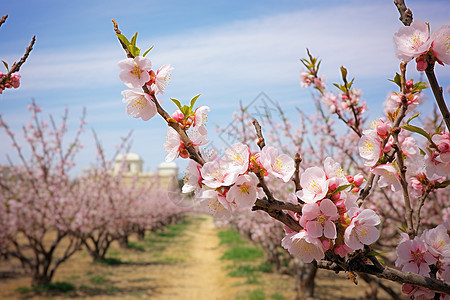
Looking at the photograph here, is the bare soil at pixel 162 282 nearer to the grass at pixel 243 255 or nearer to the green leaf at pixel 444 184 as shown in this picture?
the grass at pixel 243 255

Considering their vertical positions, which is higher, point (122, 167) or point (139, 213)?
point (122, 167)

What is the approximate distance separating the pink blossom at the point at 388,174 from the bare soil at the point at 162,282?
6957mm

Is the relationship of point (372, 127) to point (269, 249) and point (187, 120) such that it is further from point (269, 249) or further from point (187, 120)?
point (269, 249)

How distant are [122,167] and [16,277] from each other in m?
4.86

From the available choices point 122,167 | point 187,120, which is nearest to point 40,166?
point 122,167

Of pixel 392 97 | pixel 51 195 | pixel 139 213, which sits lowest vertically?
pixel 139 213

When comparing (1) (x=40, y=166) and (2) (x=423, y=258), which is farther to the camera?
(1) (x=40, y=166)

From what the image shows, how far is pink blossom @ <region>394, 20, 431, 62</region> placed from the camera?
1.20 m

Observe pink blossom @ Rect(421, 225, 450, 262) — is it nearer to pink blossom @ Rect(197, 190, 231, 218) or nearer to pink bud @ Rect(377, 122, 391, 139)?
pink bud @ Rect(377, 122, 391, 139)

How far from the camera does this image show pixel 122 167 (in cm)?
1312

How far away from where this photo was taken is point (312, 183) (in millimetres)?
1120

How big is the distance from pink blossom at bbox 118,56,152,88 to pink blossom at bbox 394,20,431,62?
0.83m

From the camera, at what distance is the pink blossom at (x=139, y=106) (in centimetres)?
127

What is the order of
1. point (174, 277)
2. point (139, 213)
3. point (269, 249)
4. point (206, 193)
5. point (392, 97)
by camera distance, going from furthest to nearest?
1. point (139, 213)
2. point (269, 249)
3. point (174, 277)
4. point (392, 97)
5. point (206, 193)
